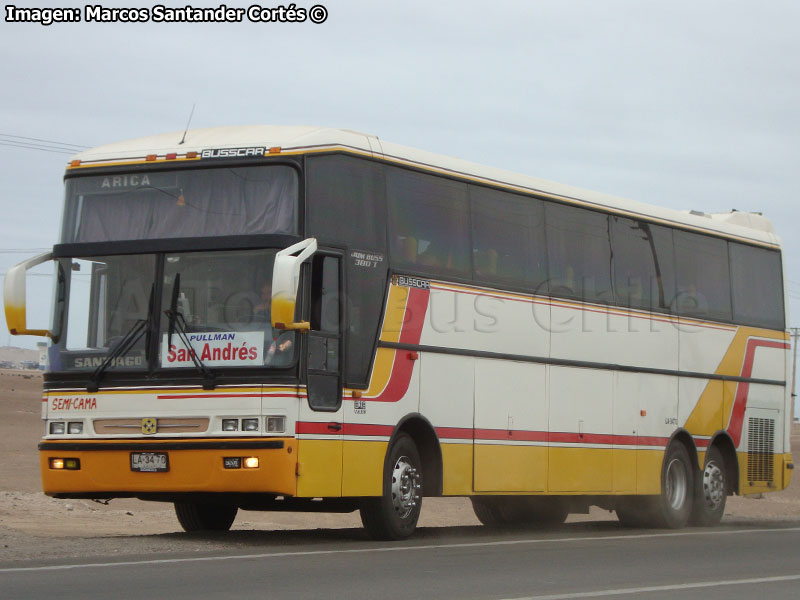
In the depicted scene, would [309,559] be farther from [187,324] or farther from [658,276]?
[658,276]

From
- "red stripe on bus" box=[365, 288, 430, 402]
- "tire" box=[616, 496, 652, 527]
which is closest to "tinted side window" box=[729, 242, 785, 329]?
"tire" box=[616, 496, 652, 527]

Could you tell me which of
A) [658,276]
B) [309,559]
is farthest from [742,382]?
[309,559]

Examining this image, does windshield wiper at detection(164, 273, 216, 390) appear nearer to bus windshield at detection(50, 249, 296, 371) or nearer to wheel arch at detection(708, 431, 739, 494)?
bus windshield at detection(50, 249, 296, 371)

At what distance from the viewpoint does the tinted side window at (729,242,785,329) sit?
21781mm

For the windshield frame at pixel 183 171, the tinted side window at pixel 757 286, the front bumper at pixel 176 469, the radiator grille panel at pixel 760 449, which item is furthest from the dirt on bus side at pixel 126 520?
the tinted side window at pixel 757 286

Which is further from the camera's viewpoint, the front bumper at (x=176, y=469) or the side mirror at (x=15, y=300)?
the side mirror at (x=15, y=300)

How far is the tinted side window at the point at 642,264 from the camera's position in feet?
63.3

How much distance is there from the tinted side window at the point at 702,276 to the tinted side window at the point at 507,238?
12.2ft

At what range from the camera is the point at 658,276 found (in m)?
20.0

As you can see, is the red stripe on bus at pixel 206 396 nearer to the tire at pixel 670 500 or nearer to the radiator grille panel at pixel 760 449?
the tire at pixel 670 500

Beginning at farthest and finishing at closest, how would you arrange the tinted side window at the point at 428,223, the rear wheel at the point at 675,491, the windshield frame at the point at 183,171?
the rear wheel at the point at 675,491 → the tinted side window at the point at 428,223 → the windshield frame at the point at 183,171

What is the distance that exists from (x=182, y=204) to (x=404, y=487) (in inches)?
147

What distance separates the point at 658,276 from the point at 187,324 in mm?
8245

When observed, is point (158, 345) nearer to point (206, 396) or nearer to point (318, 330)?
point (206, 396)
